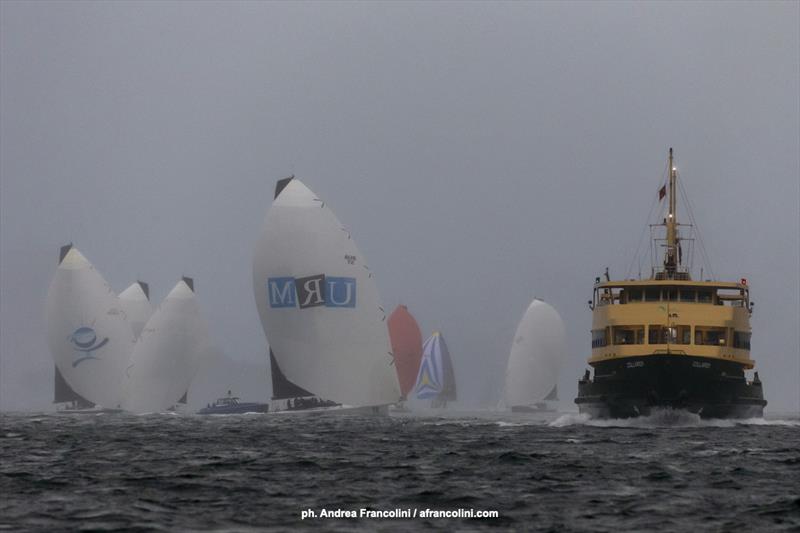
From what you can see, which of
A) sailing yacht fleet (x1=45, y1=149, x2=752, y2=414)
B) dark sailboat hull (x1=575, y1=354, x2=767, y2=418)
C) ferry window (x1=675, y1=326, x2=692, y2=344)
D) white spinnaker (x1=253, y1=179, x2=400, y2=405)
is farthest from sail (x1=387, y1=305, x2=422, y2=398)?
dark sailboat hull (x1=575, y1=354, x2=767, y2=418)

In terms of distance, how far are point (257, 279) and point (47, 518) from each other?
57.1 m

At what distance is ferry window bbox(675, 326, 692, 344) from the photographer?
5869 centimetres

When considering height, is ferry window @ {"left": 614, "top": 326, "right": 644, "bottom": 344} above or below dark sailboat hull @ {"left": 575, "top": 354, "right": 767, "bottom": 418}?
above

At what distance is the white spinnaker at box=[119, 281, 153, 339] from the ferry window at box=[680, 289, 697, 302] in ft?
239

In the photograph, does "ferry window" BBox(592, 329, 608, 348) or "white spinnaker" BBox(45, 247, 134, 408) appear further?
"white spinnaker" BBox(45, 247, 134, 408)

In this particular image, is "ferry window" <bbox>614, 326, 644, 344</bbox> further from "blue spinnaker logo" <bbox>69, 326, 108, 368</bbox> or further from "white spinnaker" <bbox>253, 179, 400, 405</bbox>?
"blue spinnaker logo" <bbox>69, 326, 108, 368</bbox>

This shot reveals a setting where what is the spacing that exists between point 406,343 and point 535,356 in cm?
1631

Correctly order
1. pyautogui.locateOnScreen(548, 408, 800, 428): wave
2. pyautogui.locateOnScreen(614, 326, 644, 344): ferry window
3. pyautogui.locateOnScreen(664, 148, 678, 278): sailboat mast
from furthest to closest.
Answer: pyautogui.locateOnScreen(664, 148, 678, 278): sailboat mast → pyautogui.locateOnScreen(614, 326, 644, 344): ferry window → pyautogui.locateOnScreen(548, 408, 800, 428): wave

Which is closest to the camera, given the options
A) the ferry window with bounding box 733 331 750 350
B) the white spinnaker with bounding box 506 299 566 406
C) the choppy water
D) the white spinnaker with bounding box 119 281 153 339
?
the choppy water

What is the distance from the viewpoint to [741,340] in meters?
60.6

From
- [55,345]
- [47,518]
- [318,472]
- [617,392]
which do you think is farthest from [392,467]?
[55,345]

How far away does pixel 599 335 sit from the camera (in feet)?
204

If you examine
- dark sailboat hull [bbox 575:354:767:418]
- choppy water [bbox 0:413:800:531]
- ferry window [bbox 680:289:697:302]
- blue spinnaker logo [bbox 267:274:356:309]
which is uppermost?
blue spinnaker logo [bbox 267:274:356:309]

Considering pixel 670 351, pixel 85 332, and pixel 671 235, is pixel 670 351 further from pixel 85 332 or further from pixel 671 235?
pixel 85 332
